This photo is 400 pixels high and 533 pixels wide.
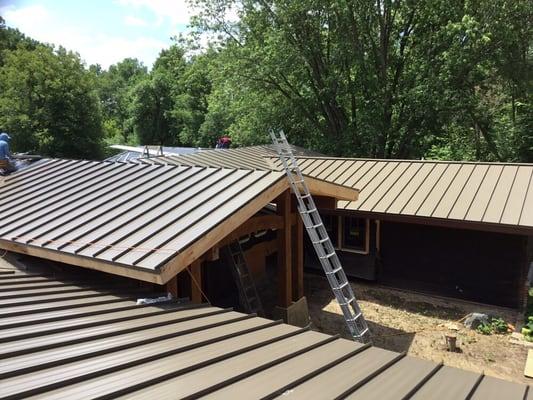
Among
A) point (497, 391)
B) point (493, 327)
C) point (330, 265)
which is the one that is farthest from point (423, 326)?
point (497, 391)

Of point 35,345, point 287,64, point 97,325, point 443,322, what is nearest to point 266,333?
point 97,325

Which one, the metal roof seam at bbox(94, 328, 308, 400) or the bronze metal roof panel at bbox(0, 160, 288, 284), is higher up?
the bronze metal roof panel at bbox(0, 160, 288, 284)

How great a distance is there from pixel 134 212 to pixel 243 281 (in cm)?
283

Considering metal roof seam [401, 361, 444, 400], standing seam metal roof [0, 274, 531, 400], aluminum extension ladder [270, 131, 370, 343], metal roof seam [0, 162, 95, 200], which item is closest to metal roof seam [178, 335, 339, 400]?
standing seam metal roof [0, 274, 531, 400]

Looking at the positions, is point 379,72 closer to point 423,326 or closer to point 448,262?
point 448,262

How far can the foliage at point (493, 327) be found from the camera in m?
9.59

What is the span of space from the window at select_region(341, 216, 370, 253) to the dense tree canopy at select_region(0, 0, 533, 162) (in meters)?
9.59

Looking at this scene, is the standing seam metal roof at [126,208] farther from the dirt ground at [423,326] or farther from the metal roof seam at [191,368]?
the dirt ground at [423,326]

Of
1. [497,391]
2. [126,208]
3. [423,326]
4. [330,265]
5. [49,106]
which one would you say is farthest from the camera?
[49,106]

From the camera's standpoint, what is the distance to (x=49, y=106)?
28.1 m

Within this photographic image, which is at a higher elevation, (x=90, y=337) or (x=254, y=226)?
(x=254, y=226)

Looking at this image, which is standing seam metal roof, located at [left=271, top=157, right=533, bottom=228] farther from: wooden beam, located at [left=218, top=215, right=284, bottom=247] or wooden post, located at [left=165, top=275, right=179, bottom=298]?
wooden post, located at [left=165, top=275, right=179, bottom=298]

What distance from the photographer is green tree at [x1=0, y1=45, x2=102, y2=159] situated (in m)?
27.5

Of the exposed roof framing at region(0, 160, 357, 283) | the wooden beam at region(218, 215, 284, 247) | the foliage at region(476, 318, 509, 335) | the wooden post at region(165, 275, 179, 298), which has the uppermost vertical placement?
the exposed roof framing at region(0, 160, 357, 283)
